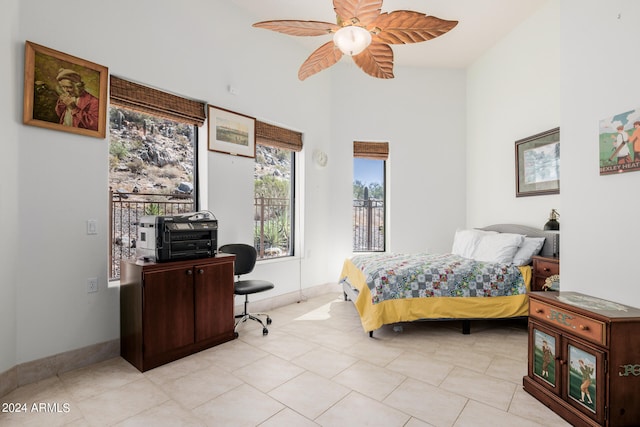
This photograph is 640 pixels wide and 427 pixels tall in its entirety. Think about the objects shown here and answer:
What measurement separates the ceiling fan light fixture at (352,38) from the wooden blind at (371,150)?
9.97 ft

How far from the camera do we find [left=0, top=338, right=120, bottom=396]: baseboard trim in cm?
221

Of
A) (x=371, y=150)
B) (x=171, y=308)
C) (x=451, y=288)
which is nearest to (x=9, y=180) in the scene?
(x=171, y=308)

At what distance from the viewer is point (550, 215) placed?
3.72 metres

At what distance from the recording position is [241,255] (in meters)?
3.62

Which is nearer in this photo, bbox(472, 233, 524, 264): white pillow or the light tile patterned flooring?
the light tile patterned flooring

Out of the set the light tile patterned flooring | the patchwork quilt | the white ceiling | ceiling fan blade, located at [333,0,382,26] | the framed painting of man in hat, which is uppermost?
the white ceiling

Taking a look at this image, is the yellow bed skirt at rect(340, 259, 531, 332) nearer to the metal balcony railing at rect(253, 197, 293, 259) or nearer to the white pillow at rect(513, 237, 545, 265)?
the white pillow at rect(513, 237, 545, 265)

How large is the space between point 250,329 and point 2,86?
286 cm

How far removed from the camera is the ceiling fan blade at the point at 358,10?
6.73 feet

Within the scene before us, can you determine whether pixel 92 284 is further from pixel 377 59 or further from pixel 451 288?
pixel 451 288

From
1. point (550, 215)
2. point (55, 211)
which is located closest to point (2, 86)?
point (55, 211)

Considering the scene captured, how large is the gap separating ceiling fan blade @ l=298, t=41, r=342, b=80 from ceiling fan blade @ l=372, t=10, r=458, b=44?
354 mm

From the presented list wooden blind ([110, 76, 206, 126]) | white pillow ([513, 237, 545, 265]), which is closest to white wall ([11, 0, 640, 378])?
wooden blind ([110, 76, 206, 126])

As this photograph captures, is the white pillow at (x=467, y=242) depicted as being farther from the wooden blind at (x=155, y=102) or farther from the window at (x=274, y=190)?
the wooden blind at (x=155, y=102)
